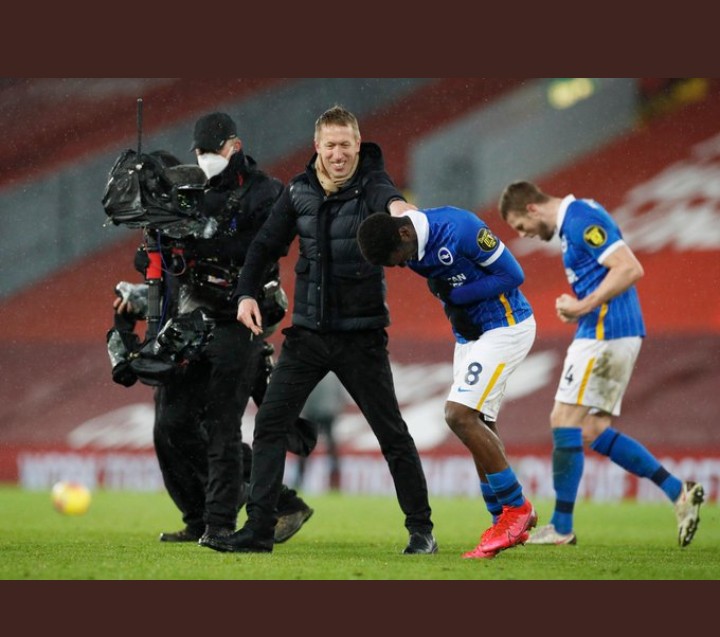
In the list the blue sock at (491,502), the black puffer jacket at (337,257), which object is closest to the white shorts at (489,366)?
the black puffer jacket at (337,257)

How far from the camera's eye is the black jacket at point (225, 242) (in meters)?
6.93

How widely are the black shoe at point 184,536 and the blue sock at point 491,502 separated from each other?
5.46ft

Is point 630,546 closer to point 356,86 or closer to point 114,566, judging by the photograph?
point 114,566

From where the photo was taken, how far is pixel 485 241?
6.10 metres

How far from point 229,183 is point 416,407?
7220mm

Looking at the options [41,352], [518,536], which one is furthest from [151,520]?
[41,352]

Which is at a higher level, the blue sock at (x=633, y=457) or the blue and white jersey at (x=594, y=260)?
the blue and white jersey at (x=594, y=260)

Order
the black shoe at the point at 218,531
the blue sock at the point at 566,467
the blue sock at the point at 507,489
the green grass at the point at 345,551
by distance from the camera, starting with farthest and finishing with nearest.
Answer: the blue sock at the point at 566,467 < the black shoe at the point at 218,531 < the blue sock at the point at 507,489 < the green grass at the point at 345,551

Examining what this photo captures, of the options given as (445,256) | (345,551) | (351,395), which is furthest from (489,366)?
(345,551)

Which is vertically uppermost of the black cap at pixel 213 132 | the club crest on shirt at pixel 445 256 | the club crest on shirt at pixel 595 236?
the black cap at pixel 213 132

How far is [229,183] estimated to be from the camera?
23.0 feet

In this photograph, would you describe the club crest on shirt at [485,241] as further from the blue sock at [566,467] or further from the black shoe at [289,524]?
the black shoe at [289,524]

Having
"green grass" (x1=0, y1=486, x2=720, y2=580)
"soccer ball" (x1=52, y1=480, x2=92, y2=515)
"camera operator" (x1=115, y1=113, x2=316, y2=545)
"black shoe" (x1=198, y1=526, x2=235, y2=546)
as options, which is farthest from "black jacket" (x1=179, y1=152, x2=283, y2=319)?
"soccer ball" (x1=52, y1=480, x2=92, y2=515)

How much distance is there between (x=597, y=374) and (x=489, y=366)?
66.4 inches
